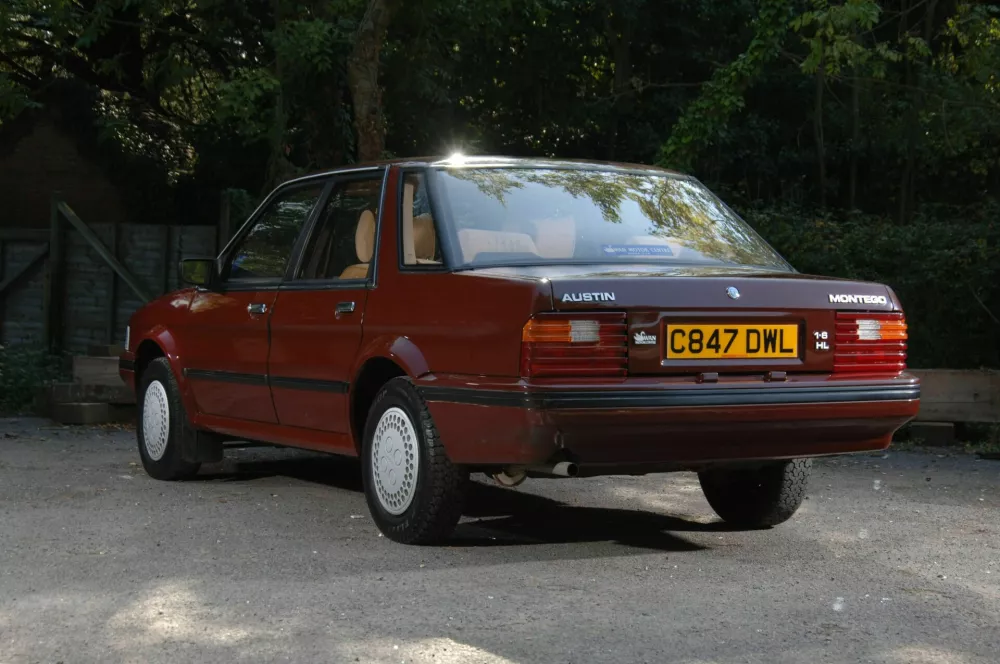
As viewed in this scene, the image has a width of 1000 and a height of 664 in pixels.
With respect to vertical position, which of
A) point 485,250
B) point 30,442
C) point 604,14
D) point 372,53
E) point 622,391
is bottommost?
point 30,442

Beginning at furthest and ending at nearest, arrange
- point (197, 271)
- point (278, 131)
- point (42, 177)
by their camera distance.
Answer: point (42, 177), point (278, 131), point (197, 271)

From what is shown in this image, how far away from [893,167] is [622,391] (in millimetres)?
24022

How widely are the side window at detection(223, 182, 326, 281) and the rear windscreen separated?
126cm

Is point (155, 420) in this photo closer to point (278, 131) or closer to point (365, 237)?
point (365, 237)

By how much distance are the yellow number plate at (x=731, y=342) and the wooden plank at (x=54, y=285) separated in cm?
1209

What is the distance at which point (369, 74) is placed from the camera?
14.5 meters

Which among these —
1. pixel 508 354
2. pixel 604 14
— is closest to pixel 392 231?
pixel 508 354

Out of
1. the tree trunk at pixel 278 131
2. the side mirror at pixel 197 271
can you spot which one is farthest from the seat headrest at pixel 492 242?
the tree trunk at pixel 278 131

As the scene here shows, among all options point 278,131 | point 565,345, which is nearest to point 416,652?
point 565,345

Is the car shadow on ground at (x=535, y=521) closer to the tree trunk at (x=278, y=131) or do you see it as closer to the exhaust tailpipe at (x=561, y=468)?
the exhaust tailpipe at (x=561, y=468)

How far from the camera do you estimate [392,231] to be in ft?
23.0

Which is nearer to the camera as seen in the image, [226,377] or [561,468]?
[561,468]

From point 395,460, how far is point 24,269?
1198 cm

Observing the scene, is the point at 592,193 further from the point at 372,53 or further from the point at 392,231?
the point at 372,53
